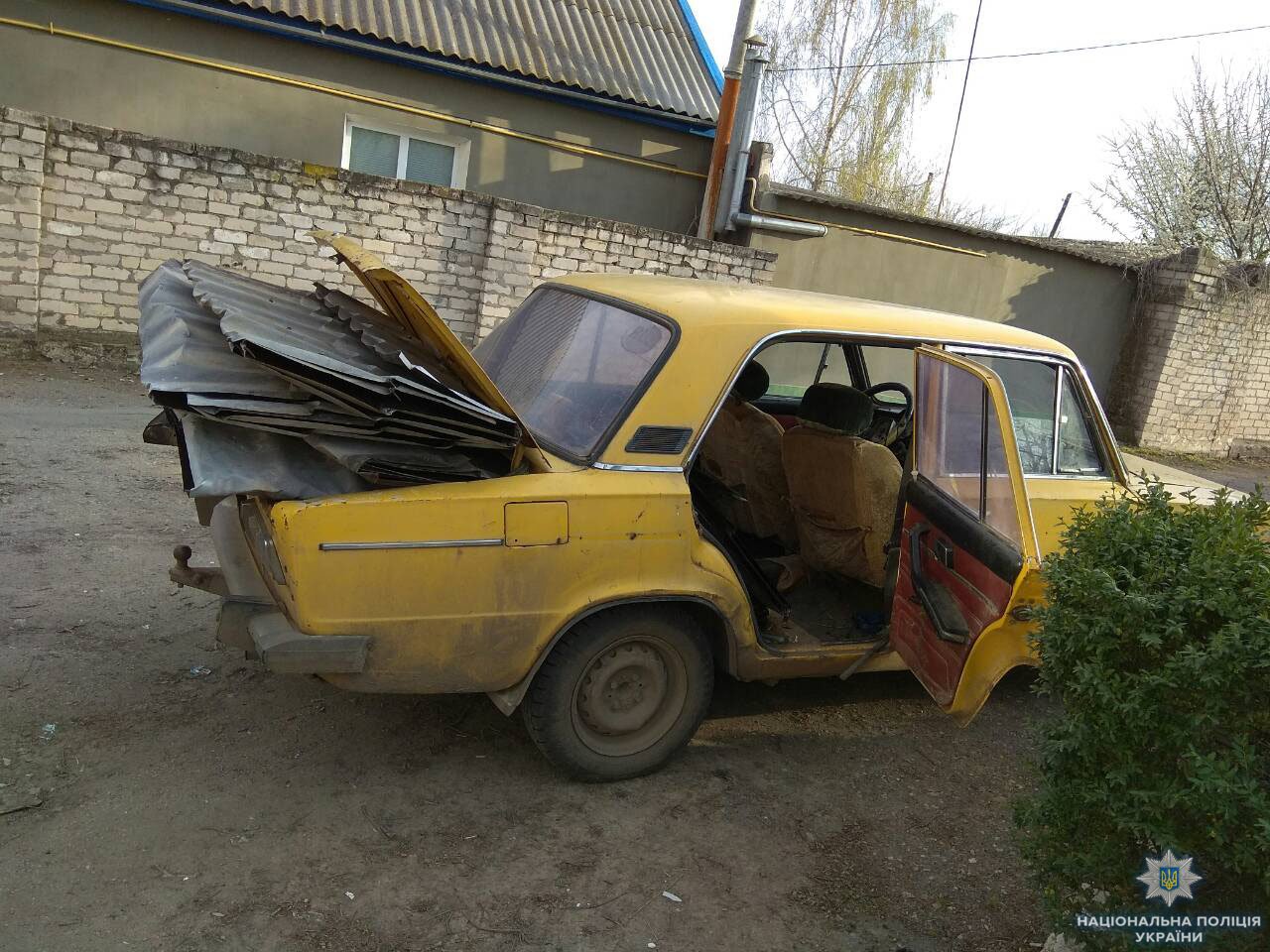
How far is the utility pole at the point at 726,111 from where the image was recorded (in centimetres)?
1159

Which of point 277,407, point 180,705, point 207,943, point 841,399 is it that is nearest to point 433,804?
point 207,943

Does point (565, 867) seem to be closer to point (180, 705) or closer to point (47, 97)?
point (180, 705)

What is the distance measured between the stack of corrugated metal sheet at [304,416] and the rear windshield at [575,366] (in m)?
0.37

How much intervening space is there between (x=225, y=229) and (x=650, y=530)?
7.41m

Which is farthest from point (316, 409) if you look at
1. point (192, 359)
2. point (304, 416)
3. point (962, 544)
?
point (962, 544)

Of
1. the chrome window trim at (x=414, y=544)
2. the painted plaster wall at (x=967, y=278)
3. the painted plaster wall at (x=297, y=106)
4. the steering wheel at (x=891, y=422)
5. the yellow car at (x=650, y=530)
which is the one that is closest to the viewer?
the chrome window trim at (x=414, y=544)

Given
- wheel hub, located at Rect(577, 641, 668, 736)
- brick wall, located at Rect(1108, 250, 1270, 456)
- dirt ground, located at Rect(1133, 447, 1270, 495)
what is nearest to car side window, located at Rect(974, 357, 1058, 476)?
wheel hub, located at Rect(577, 641, 668, 736)

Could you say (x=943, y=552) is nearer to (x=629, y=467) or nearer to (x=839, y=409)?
(x=839, y=409)

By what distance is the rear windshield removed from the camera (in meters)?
3.48

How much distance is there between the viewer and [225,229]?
926 cm

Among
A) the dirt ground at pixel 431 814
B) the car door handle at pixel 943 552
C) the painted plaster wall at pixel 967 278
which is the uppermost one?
the painted plaster wall at pixel 967 278

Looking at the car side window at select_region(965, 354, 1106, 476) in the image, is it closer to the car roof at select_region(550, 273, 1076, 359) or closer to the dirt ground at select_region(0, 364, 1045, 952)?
the car roof at select_region(550, 273, 1076, 359)

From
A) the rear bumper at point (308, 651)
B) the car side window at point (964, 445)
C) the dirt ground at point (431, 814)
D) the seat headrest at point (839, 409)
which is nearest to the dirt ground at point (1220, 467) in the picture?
the dirt ground at point (431, 814)

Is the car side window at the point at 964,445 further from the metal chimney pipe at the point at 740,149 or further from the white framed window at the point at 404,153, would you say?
the white framed window at the point at 404,153
